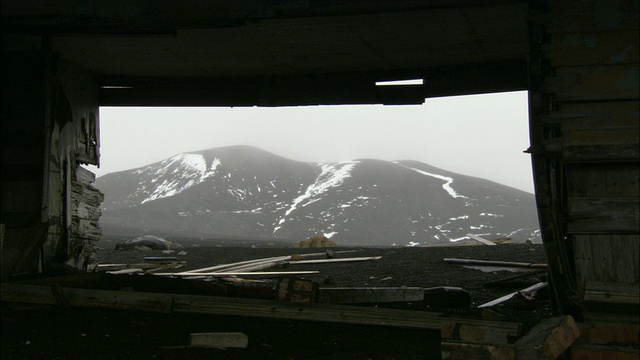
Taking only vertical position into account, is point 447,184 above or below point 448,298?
above

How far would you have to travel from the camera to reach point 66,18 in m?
Answer: 5.52

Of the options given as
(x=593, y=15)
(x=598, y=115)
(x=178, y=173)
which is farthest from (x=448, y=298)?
(x=178, y=173)

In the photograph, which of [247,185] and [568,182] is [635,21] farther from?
[247,185]

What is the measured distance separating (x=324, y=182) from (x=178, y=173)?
2628 cm

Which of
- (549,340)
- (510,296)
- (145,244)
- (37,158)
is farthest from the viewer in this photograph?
(145,244)

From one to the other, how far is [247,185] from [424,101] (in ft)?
331

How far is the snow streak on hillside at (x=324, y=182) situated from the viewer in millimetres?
98250

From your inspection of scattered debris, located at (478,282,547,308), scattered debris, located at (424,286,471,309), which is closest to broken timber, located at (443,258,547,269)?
scattered debris, located at (478,282,547,308)

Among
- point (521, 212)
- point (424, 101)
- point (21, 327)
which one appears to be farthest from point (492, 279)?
point (521, 212)

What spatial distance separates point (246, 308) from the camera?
194 inches

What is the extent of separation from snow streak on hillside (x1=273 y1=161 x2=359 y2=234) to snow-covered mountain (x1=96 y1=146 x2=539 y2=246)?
0.25m

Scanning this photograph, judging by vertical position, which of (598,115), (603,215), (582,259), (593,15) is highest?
(593,15)

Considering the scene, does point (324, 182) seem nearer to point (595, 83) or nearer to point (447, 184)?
point (447, 184)

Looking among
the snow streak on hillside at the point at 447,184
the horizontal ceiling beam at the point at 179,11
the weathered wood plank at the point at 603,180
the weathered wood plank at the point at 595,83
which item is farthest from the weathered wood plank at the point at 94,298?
the snow streak on hillside at the point at 447,184
